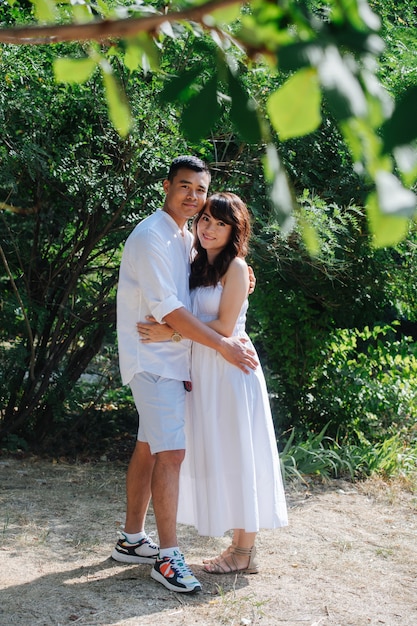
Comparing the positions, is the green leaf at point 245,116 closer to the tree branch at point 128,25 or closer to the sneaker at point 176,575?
the tree branch at point 128,25

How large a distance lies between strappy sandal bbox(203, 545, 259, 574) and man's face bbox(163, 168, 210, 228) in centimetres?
165

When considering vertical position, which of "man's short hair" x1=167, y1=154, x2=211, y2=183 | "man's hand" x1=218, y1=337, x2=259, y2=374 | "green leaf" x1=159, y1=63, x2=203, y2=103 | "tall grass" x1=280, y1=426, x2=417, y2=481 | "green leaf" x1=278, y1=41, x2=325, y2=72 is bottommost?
"tall grass" x1=280, y1=426, x2=417, y2=481

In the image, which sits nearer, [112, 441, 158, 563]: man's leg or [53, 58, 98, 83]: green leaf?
[53, 58, 98, 83]: green leaf

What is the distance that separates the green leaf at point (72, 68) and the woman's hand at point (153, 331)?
263 cm

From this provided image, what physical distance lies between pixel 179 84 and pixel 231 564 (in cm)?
323

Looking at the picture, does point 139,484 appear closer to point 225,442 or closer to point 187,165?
point 225,442

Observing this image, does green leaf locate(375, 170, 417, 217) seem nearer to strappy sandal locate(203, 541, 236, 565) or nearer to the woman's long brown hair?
the woman's long brown hair

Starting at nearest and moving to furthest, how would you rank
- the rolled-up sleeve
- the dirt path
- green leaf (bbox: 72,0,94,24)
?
green leaf (bbox: 72,0,94,24)
the dirt path
the rolled-up sleeve

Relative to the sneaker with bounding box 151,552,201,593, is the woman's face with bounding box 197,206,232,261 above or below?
above

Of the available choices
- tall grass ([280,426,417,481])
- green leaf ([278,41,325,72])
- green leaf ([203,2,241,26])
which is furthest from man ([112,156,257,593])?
green leaf ([278,41,325,72])

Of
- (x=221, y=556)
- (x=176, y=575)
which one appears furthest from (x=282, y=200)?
(x=221, y=556)

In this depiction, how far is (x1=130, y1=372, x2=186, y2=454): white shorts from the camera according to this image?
3822 mm

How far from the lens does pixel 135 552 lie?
421cm

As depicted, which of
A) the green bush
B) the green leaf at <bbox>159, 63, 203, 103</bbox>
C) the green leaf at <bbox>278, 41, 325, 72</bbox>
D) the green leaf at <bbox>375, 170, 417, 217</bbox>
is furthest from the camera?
the green bush
